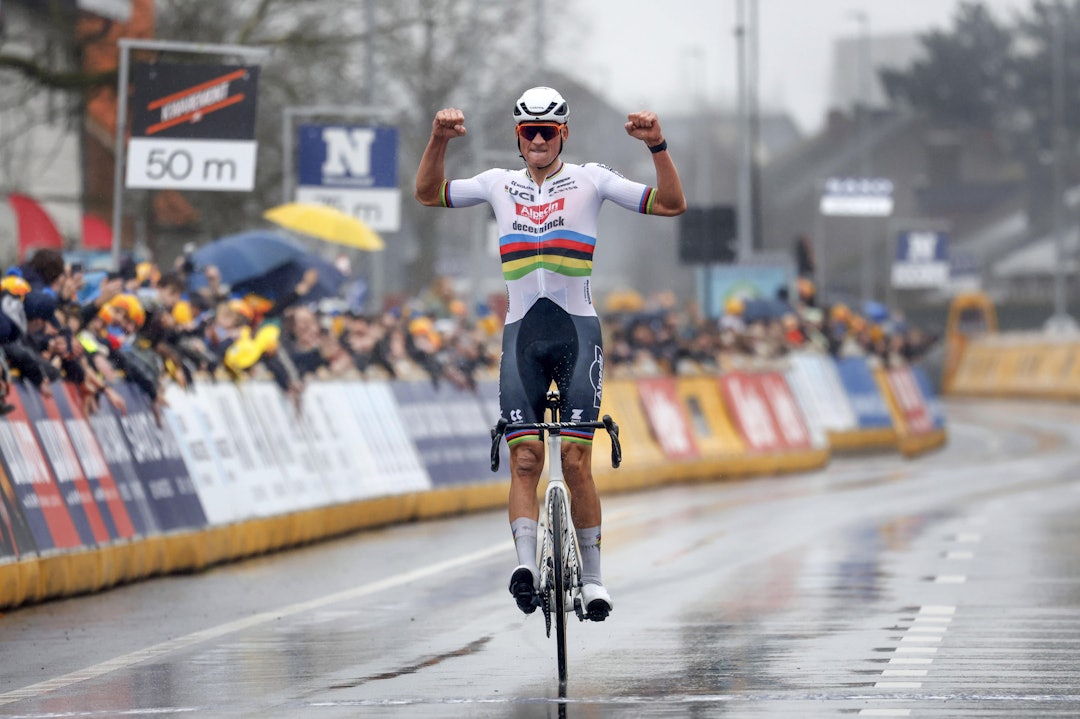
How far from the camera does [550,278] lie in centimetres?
1056

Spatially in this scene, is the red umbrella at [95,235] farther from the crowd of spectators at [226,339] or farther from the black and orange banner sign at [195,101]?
the black and orange banner sign at [195,101]

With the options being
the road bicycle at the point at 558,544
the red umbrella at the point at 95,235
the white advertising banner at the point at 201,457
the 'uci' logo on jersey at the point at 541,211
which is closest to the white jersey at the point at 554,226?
the 'uci' logo on jersey at the point at 541,211

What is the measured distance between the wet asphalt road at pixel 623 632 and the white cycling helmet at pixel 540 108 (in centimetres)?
232

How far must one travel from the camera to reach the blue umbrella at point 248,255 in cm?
2520

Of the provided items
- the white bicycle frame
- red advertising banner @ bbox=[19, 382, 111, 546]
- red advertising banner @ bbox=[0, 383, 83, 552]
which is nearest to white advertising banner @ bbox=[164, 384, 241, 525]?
red advertising banner @ bbox=[19, 382, 111, 546]

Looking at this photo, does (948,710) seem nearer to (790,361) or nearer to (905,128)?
(790,361)

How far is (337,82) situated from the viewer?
143ft

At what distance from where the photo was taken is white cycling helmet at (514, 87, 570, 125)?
34.4 feet

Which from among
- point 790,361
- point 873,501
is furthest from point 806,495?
point 790,361

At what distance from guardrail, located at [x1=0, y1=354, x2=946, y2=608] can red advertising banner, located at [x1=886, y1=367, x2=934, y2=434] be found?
27.7 feet

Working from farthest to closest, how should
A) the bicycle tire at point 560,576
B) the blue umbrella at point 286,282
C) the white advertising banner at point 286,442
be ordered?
1. the blue umbrella at point 286,282
2. the white advertising banner at point 286,442
3. the bicycle tire at point 560,576

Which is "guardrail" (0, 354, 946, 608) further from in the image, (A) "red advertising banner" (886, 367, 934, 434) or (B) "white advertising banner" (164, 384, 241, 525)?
(A) "red advertising banner" (886, 367, 934, 434)

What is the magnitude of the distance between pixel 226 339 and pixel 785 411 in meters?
16.8

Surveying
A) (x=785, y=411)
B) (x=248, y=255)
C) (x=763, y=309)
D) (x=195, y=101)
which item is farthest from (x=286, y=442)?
(x=763, y=309)
